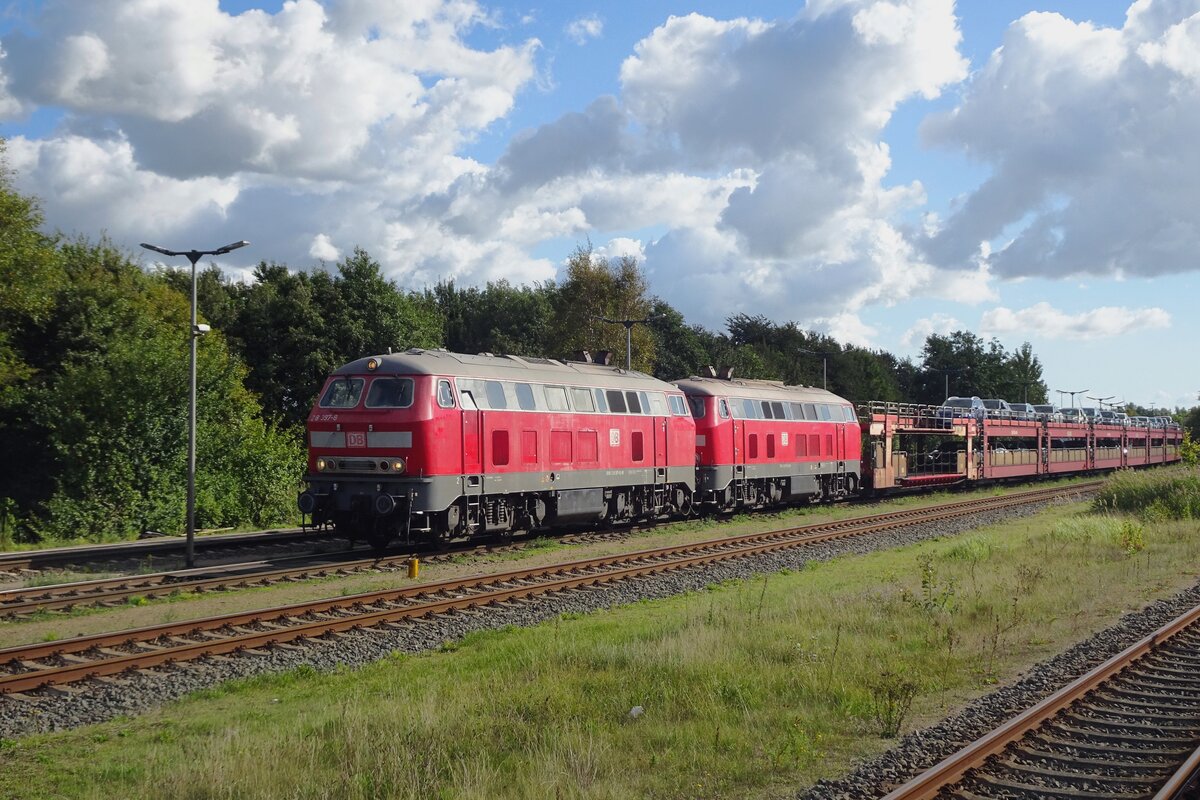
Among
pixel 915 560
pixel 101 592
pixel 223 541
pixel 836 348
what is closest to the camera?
pixel 101 592

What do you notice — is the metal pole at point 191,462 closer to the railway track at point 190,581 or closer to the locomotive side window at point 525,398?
the railway track at point 190,581

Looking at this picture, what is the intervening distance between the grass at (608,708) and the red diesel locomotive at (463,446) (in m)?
6.18

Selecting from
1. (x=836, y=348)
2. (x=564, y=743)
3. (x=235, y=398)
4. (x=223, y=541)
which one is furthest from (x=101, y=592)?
(x=836, y=348)

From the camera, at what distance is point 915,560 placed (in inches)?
909

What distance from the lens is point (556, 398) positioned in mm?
25578

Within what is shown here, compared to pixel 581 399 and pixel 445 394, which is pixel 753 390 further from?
pixel 445 394

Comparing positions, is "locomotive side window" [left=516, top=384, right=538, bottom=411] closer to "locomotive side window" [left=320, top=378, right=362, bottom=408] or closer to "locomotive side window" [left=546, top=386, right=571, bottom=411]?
"locomotive side window" [left=546, top=386, right=571, bottom=411]

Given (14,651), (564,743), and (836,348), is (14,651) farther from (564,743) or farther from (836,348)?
(836,348)

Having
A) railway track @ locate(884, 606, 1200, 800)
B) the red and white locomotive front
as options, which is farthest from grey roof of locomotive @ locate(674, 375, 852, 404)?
railway track @ locate(884, 606, 1200, 800)

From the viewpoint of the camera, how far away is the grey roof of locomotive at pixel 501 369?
22.0 metres

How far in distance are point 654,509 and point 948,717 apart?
20223 mm

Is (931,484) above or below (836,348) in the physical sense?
below

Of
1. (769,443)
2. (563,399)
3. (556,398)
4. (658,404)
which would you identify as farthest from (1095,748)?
(769,443)

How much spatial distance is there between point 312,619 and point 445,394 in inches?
293
